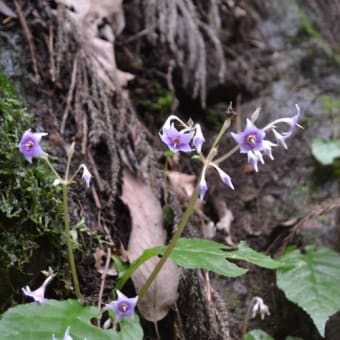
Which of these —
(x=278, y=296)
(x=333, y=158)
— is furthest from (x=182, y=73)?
(x=278, y=296)

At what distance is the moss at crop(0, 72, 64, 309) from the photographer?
200 cm

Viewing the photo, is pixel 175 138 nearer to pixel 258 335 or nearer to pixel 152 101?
pixel 258 335

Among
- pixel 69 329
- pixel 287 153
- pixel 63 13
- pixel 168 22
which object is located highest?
pixel 63 13

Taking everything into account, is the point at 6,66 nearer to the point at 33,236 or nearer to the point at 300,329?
the point at 33,236

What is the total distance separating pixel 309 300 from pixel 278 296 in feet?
1.35

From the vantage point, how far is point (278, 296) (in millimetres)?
2646

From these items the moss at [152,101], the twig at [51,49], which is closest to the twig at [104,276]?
the twig at [51,49]

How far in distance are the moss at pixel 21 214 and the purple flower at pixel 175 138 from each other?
68 cm

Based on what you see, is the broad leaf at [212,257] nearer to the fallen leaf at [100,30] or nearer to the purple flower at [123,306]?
the purple flower at [123,306]

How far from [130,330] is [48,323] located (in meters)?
0.28

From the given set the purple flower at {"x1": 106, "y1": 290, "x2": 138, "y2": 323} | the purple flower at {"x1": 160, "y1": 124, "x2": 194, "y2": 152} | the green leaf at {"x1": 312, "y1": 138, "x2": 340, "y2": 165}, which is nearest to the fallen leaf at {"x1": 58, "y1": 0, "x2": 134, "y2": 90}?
the green leaf at {"x1": 312, "y1": 138, "x2": 340, "y2": 165}

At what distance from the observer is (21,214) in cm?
208

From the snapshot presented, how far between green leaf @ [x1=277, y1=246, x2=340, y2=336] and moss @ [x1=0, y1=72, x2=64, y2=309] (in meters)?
0.95

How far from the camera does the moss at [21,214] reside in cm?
200
